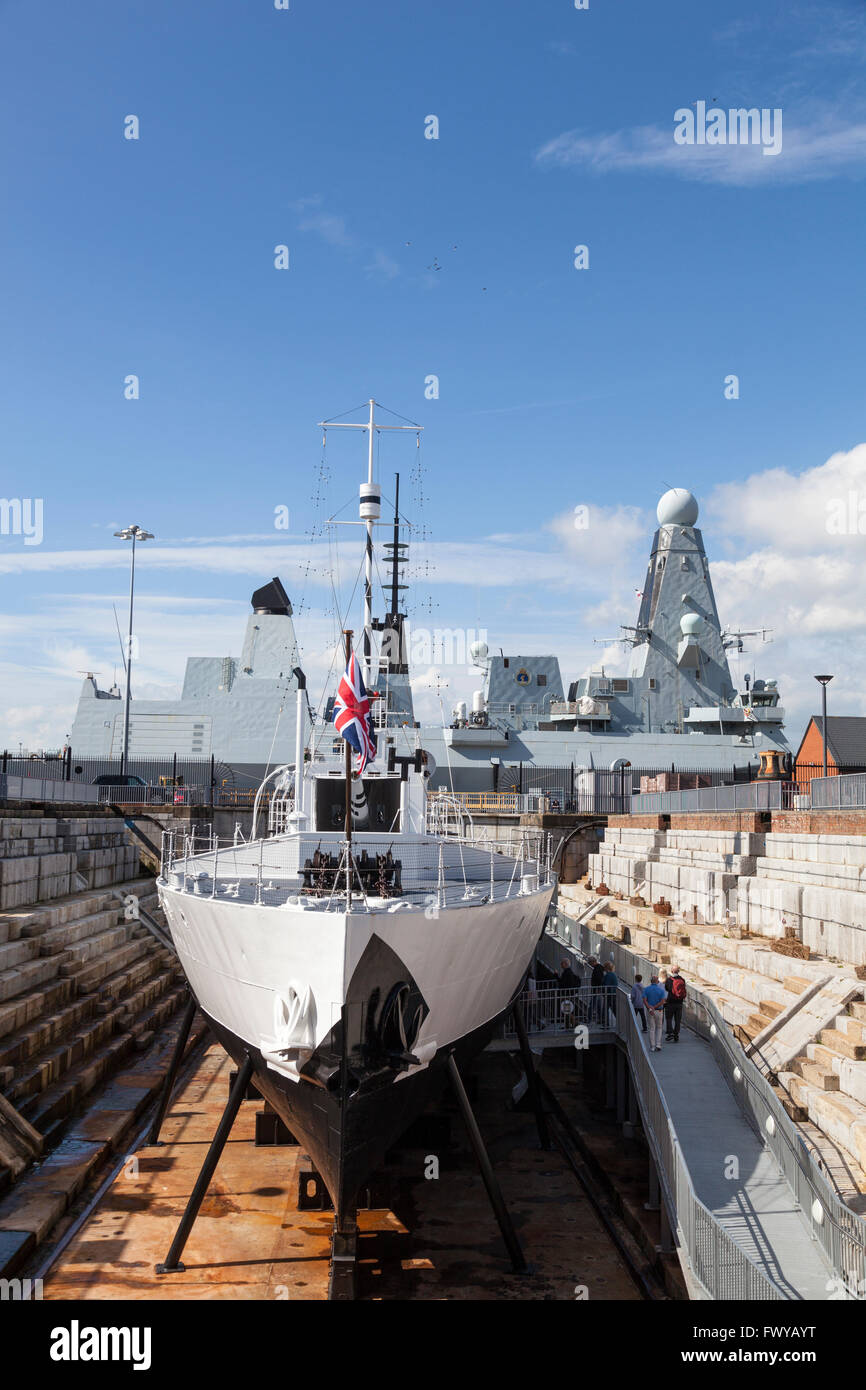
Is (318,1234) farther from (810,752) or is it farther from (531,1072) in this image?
(810,752)

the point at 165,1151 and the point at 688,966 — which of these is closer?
the point at 165,1151

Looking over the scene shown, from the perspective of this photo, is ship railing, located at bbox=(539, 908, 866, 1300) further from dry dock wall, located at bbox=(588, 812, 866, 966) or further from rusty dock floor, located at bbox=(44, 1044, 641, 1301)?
dry dock wall, located at bbox=(588, 812, 866, 966)

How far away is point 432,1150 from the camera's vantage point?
568 inches

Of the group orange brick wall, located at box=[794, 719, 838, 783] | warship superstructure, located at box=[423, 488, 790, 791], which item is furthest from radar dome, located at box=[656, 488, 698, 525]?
orange brick wall, located at box=[794, 719, 838, 783]

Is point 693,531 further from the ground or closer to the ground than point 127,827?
further from the ground

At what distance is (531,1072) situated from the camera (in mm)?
14469

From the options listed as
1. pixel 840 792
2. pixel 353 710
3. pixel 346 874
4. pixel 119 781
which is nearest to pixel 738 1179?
pixel 346 874

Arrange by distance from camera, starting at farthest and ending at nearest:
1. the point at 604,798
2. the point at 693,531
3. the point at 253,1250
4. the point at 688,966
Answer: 1. the point at 693,531
2. the point at 604,798
3. the point at 688,966
4. the point at 253,1250

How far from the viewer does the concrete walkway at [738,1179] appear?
26.0ft

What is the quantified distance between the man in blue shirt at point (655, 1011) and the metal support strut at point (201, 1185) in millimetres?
5191
